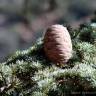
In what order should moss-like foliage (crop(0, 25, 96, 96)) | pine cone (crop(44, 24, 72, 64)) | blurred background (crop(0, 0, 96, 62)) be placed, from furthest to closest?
1. blurred background (crop(0, 0, 96, 62))
2. pine cone (crop(44, 24, 72, 64))
3. moss-like foliage (crop(0, 25, 96, 96))

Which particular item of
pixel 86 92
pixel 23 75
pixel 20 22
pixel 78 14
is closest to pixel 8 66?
pixel 23 75

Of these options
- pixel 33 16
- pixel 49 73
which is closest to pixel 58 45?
pixel 49 73

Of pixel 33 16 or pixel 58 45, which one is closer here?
pixel 58 45

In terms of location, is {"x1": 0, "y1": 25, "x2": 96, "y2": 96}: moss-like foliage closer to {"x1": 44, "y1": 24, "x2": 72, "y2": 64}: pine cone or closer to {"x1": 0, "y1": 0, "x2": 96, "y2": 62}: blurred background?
{"x1": 44, "y1": 24, "x2": 72, "y2": 64}: pine cone

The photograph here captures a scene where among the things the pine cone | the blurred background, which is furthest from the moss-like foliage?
the blurred background

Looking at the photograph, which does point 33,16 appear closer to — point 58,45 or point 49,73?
point 58,45

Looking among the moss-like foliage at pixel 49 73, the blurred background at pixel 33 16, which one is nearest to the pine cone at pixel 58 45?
the moss-like foliage at pixel 49 73
